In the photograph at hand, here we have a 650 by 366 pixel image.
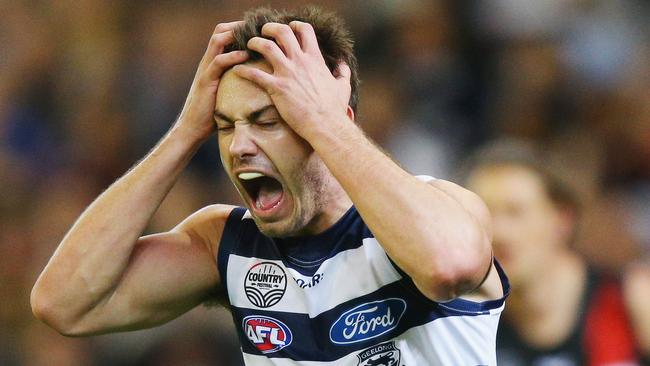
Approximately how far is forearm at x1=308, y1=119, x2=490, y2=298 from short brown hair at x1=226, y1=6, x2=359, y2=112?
1.53 feet

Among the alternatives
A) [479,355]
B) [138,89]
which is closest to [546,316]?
[479,355]

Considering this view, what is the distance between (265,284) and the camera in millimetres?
2998

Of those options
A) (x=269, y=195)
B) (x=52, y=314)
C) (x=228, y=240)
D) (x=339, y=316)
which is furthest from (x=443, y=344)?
(x=52, y=314)

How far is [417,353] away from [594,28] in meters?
4.53

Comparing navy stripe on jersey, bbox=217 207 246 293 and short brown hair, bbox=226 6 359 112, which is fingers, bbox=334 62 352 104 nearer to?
short brown hair, bbox=226 6 359 112

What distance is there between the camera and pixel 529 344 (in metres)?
4.66

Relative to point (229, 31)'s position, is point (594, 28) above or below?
below

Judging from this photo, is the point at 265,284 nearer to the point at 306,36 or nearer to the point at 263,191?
the point at 263,191

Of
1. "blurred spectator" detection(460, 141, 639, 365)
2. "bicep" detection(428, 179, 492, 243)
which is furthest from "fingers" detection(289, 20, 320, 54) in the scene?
"blurred spectator" detection(460, 141, 639, 365)

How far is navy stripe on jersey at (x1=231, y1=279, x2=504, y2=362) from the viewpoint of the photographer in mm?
2785

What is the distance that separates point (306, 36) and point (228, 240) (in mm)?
656

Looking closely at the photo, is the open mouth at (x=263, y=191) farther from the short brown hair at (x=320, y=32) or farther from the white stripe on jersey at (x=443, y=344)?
the white stripe on jersey at (x=443, y=344)

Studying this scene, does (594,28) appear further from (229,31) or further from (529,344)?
(229,31)

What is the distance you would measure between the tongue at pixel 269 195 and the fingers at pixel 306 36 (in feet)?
1.23
